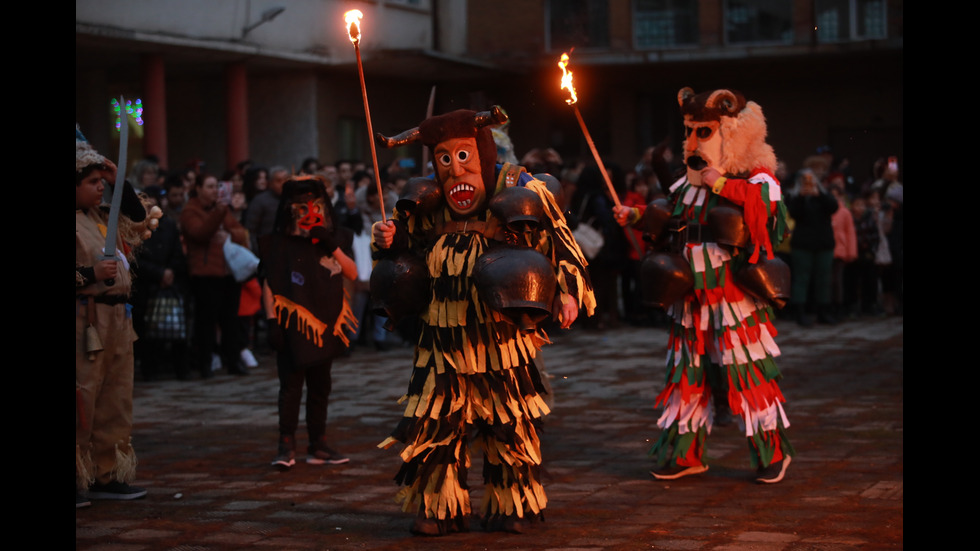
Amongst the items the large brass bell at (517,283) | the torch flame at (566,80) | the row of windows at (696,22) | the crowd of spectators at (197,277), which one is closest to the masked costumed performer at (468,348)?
the large brass bell at (517,283)

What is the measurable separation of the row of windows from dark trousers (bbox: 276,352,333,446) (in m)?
22.2

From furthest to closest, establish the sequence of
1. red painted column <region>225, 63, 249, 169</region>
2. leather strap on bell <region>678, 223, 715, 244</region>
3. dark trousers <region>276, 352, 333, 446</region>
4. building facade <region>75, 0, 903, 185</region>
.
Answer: red painted column <region>225, 63, 249, 169</region> < building facade <region>75, 0, 903, 185</region> < dark trousers <region>276, 352, 333, 446</region> < leather strap on bell <region>678, 223, 715, 244</region>

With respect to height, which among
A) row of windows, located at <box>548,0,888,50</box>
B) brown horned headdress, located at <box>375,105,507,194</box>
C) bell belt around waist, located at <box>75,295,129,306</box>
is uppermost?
row of windows, located at <box>548,0,888,50</box>

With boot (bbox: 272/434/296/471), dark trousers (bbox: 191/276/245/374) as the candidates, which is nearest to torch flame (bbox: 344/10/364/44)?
boot (bbox: 272/434/296/471)

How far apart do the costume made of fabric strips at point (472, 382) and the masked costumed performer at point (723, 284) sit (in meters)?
1.30

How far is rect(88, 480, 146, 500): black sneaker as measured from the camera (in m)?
6.92

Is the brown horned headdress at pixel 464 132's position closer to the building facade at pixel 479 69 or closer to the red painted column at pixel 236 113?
the building facade at pixel 479 69

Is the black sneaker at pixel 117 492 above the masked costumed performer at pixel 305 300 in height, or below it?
below

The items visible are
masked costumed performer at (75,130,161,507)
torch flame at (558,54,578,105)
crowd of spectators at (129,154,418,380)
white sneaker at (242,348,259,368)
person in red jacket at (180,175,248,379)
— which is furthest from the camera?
white sneaker at (242,348,259,368)

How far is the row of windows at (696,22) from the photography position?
29281 mm

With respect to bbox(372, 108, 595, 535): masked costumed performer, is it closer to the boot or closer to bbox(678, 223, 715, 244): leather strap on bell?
bbox(678, 223, 715, 244): leather strap on bell

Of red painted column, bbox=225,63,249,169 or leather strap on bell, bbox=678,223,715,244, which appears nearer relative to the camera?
leather strap on bell, bbox=678,223,715,244

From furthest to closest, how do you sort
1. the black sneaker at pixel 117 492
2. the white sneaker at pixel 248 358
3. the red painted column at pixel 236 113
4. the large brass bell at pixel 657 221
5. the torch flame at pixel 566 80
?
the red painted column at pixel 236 113, the white sneaker at pixel 248 358, the large brass bell at pixel 657 221, the black sneaker at pixel 117 492, the torch flame at pixel 566 80

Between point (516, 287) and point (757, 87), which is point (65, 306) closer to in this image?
point (516, 287)
